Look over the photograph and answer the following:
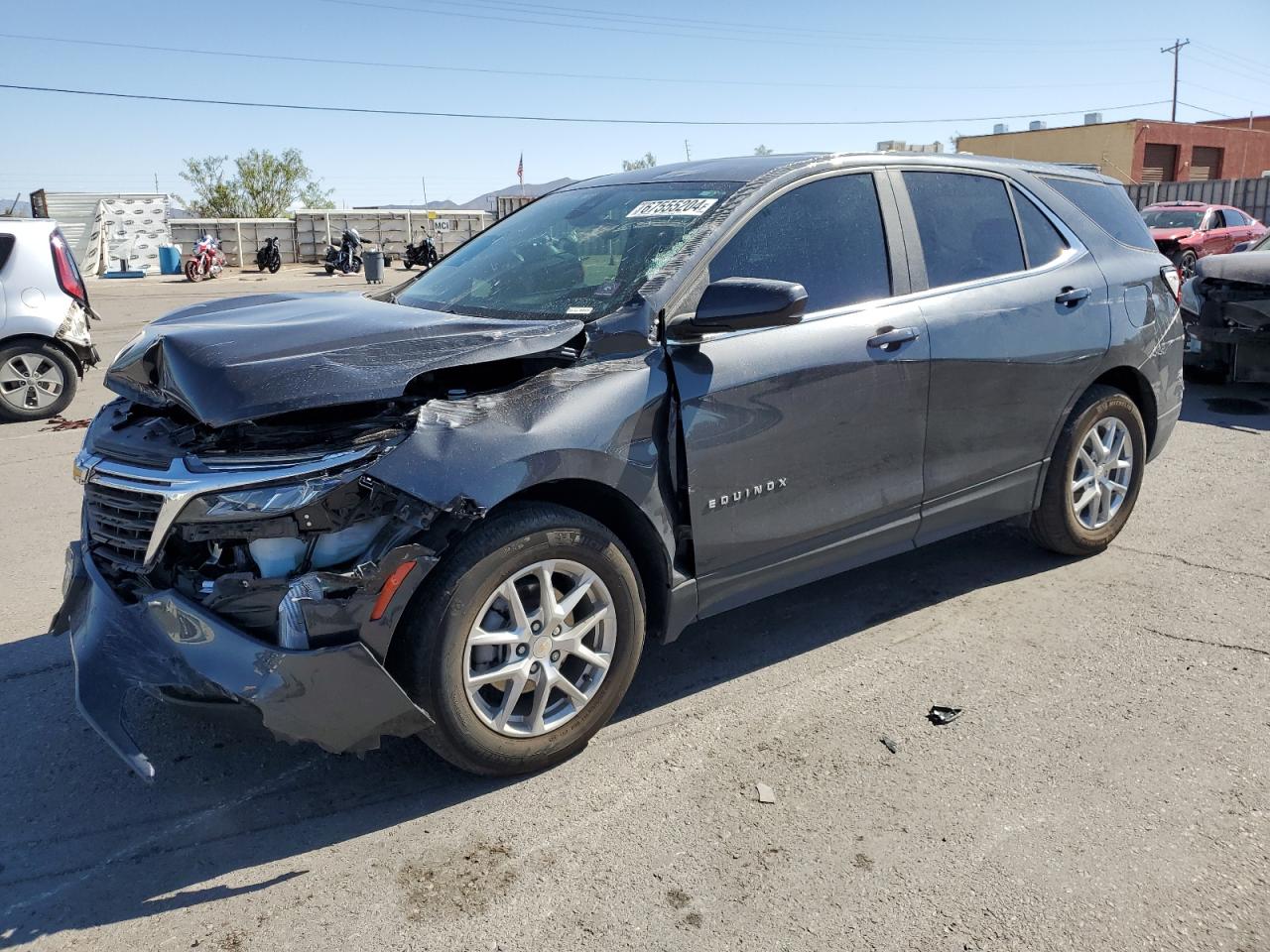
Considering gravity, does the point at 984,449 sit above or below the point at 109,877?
above

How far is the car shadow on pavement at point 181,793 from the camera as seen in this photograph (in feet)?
8.90

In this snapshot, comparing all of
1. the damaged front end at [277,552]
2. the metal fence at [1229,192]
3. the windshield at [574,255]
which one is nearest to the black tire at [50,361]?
the windshield at [574,255]

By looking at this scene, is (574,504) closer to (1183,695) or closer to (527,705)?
(527,705)

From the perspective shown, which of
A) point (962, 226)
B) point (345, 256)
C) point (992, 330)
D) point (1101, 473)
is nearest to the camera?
point (992, 330)

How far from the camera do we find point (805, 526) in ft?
12.2

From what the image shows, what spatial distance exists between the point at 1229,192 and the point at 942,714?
35977 mm

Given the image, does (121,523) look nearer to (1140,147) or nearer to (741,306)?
(741,306)

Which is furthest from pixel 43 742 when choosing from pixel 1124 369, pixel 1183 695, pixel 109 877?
pixel 1124 369

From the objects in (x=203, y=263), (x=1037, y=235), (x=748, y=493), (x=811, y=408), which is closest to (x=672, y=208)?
(x=811, y=408)

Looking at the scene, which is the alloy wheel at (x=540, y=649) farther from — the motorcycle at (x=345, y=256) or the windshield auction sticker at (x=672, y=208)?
the motorcycle at (x=345, y=256)

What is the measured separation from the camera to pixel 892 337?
386 cm

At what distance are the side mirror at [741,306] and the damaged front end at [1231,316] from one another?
6.81 metres

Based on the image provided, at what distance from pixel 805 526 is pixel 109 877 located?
2.42 m

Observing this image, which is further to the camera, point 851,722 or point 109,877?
point 851,722
